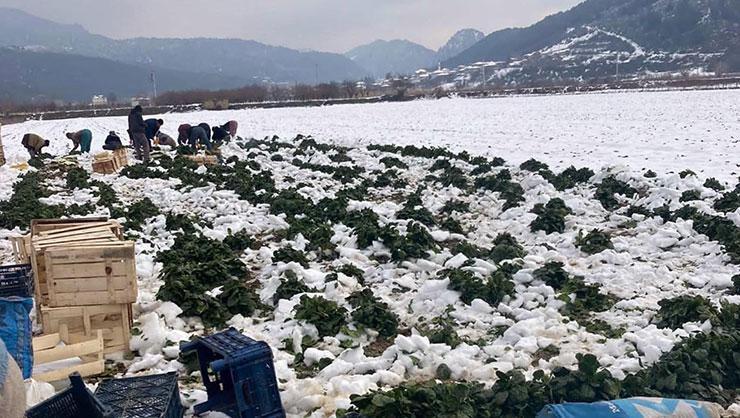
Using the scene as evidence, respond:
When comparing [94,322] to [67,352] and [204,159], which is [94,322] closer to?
[67,352]

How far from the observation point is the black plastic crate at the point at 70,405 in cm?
391

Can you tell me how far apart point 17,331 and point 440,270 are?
5.13 metres

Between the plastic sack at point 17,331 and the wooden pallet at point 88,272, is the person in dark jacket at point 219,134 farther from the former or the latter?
the plastic sack at point 17,331

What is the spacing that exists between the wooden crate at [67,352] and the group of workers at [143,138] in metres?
14.0

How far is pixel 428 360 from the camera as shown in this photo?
5.82 m

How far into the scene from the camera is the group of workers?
19391 millimetres

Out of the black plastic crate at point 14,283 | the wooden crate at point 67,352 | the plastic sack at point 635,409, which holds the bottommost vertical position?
the wooden crate at point 67,352

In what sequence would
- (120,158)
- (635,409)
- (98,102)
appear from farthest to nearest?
(98,102), (120,158), (635,409)

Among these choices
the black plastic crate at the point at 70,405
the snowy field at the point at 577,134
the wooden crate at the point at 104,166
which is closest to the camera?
the black plastic crate at the point at 70,405

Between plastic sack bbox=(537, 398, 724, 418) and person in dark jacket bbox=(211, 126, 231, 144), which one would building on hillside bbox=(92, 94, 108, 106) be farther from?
plastic sack bbox=(537, 398, 724, 418)

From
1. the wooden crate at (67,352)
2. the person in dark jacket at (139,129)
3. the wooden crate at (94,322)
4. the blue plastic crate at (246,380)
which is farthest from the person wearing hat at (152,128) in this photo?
the blue plastic crate at (246,380)

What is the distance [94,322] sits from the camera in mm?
6207

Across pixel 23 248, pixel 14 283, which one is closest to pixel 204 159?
pixel 23 248

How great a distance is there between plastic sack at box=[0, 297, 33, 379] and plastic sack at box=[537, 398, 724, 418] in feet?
13.3
